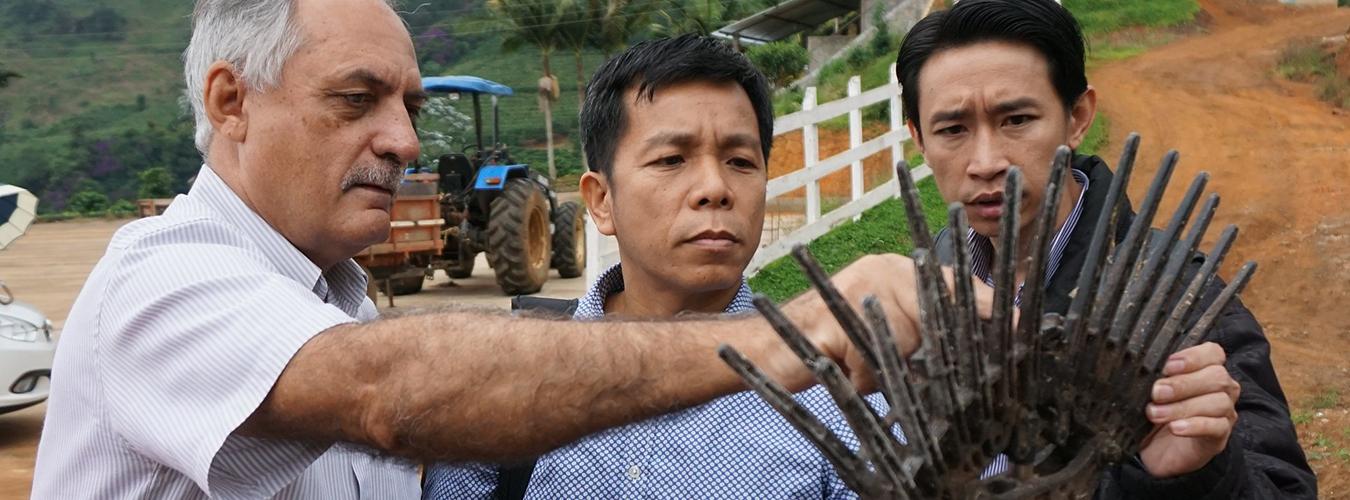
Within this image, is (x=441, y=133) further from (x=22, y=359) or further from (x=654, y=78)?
(x=654, y=78)

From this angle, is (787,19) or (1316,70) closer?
(1316,70)

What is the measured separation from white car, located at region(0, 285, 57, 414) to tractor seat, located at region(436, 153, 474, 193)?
551 cm

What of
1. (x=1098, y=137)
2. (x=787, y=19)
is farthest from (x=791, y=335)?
(x=787, y=19)

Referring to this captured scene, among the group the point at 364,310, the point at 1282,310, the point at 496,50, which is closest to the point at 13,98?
the point at 496,50

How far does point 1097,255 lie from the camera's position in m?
1.30

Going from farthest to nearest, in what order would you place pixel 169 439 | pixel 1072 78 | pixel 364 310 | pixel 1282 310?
pixel 1282 310 → pixel 1072 78 → pixel 364 310 → pixel 169 439

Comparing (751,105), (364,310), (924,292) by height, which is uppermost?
(924,292)

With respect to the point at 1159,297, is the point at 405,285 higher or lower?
lower

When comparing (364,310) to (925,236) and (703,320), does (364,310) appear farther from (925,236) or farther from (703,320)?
(925,236)

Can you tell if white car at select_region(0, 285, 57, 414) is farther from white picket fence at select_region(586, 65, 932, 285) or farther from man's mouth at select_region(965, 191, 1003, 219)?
man's mouth at select_region(965, 191, 1003, 219)

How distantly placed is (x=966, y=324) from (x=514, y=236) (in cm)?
1081

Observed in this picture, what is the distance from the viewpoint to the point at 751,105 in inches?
91.2

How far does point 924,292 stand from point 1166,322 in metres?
0.33

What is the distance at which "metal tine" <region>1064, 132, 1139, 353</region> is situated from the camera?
128 cm
